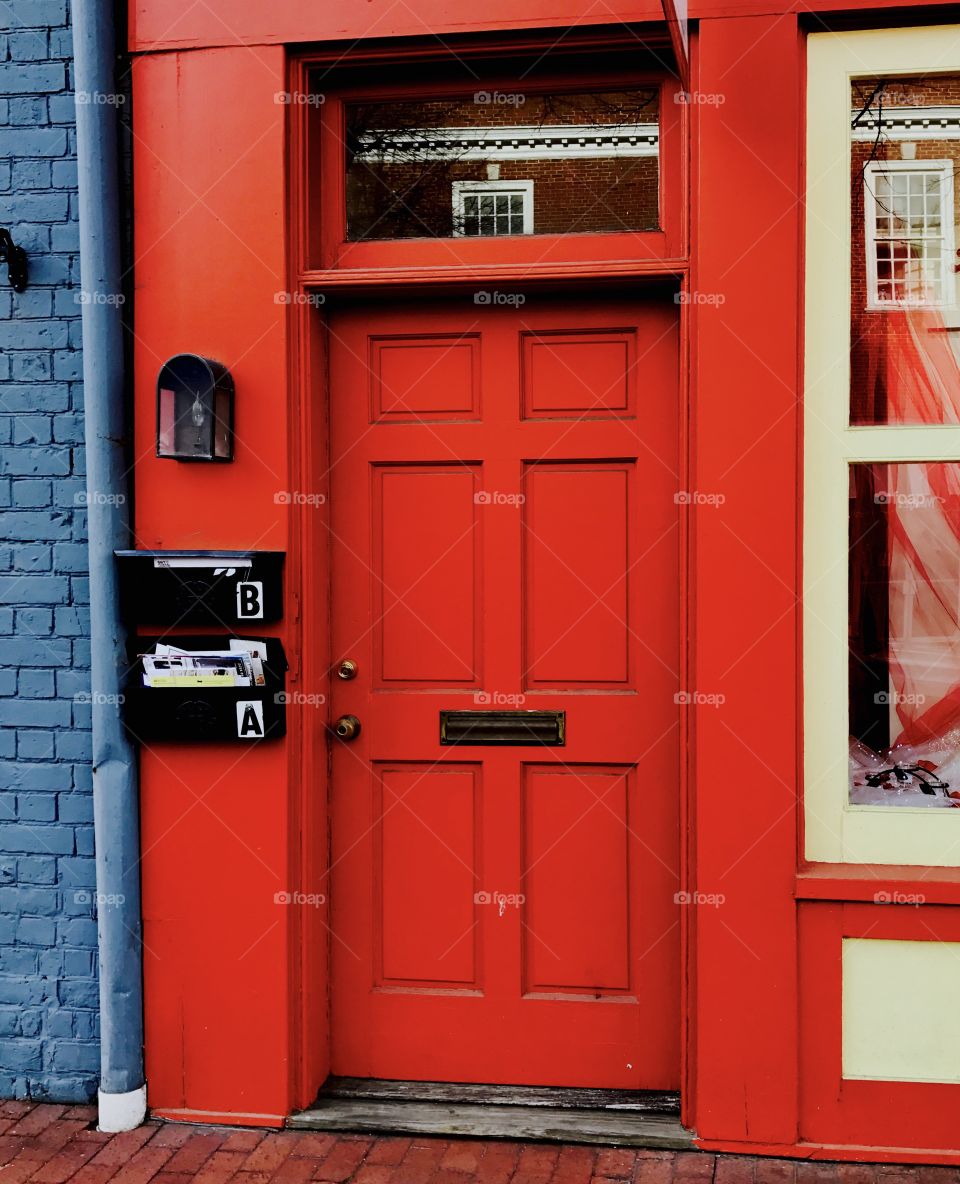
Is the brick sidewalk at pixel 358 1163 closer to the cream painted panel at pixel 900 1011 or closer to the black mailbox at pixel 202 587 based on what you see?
the cream painted panel at pixel 900 1011

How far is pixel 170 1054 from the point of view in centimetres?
348

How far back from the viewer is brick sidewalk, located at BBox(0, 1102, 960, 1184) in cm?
311

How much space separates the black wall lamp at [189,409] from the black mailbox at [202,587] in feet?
1.06

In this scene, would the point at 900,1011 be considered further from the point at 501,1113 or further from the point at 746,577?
the point at 746,577

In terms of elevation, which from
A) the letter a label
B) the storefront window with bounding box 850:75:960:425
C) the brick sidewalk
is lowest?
the brick sidewalk

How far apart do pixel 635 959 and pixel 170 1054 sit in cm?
153

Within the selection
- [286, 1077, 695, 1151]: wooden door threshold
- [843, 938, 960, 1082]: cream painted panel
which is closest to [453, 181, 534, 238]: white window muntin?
[843, 938, 960, 1082]: cream painted panel

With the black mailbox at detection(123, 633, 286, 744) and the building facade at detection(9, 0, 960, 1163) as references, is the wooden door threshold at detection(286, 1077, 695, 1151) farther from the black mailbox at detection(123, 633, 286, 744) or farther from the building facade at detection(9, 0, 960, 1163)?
the black mailbox at detection(123, 633, 286, 744)

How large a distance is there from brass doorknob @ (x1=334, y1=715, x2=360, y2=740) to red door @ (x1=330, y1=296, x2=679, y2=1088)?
3cm

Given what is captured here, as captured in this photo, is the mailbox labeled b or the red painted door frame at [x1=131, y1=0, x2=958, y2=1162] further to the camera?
the mailbox labeled b

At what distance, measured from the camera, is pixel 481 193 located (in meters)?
3.52

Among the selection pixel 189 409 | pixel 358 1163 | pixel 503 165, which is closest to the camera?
pixel 358 1163

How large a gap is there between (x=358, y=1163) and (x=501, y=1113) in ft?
1.57

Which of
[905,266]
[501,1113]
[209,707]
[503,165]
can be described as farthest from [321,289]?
[501,1113]
